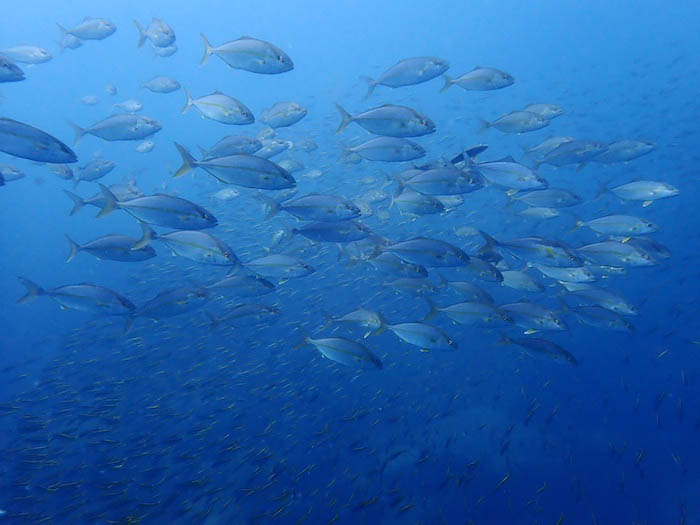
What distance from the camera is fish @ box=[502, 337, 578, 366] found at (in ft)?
16.9

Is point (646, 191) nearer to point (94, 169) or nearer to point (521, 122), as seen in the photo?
point (521, 122)

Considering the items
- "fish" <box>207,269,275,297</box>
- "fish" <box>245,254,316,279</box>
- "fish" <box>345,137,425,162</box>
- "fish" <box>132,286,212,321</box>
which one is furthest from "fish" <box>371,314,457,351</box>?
"fish" <box>132,286,212,321</box>

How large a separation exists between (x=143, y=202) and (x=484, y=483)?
6655 mm

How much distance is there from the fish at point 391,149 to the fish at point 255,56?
122cm

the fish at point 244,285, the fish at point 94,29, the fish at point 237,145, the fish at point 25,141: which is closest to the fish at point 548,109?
the fish at point 237,145

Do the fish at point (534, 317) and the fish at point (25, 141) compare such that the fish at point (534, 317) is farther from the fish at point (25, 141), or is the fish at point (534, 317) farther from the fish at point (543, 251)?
the fish at point (25, 141)

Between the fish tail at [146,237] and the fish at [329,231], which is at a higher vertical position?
the fish at [329,231]

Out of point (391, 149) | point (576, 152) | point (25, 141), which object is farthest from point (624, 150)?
point (25, 141)

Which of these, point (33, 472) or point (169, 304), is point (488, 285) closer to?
point (169, 304)

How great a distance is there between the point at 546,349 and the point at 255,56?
4800mm

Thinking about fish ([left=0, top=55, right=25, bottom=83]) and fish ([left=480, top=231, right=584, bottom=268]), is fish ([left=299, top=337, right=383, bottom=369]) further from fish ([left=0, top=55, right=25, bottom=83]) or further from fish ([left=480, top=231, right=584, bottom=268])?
fish ([left=0, top=55, right=25, bottom=83])

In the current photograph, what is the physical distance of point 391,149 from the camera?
474 cm

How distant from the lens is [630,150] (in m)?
6.41

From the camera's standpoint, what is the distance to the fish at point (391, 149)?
4703 mm
